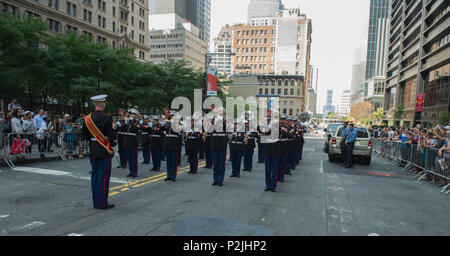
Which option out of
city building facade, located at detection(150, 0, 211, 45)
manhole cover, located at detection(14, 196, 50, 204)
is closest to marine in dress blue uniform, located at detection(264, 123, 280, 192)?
manhole cover, located at detection(14, 196, 50, 204)

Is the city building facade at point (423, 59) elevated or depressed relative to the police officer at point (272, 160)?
elevated

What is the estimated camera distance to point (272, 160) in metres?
8.02

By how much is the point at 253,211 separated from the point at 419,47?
5583 centimetres

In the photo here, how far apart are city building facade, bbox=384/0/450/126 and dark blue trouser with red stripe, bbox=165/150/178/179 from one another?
Result: 39.5m

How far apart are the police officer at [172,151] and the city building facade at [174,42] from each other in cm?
10474

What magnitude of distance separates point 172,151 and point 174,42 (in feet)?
392

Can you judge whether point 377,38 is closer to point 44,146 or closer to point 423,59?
point 423,59

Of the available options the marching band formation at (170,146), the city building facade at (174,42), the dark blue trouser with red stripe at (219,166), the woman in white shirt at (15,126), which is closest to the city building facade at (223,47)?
the city building facade at (174,42)

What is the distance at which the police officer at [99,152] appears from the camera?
6.02 m

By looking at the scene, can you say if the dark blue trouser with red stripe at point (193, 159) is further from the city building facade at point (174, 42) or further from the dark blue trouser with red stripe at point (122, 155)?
→ the city building facade at point (174, 42)

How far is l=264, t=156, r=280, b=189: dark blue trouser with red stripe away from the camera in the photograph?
7.98 meters

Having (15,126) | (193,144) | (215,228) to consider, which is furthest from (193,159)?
(15,126)

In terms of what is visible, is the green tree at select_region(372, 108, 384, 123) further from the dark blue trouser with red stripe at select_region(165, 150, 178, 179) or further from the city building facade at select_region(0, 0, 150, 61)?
the dark blue trouser with red stripe at select_region(165, 150, 178, 179)
